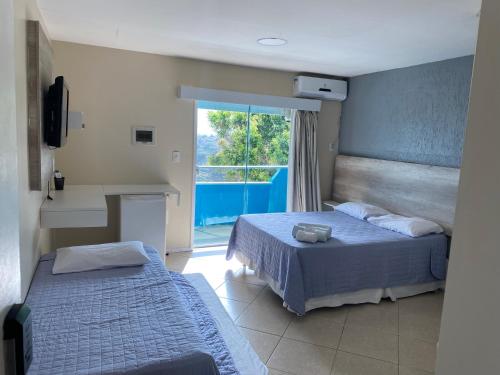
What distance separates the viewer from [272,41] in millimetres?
3418

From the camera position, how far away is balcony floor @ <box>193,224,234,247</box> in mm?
5075

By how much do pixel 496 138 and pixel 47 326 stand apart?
77.5 inches

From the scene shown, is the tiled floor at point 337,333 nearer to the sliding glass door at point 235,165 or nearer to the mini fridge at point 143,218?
the mini fridge at point 143,218

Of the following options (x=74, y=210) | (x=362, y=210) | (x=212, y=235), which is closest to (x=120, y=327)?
(x=74, y=210)

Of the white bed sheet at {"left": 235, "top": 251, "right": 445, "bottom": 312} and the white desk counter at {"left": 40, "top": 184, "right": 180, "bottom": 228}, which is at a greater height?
the white desk counter at {"left": 40, "top": 184, "right": 180, "bottom": 228}

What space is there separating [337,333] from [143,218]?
2.14m

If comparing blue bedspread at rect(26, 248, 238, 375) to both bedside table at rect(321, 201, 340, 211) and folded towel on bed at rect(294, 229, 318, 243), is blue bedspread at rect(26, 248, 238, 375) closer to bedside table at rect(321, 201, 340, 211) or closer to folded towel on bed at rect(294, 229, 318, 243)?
folded towel on bed at rect(294, 229, 318, 243)

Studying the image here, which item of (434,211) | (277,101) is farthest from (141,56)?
(434,211)

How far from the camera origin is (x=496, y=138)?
Answer: 0.75 metres

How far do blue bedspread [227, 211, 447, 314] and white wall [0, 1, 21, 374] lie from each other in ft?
8.36

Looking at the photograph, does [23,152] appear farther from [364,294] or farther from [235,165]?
[235,165]

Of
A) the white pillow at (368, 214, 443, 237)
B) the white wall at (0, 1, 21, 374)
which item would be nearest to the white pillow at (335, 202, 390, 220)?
the white pillow at (368, 214, 443, 237)

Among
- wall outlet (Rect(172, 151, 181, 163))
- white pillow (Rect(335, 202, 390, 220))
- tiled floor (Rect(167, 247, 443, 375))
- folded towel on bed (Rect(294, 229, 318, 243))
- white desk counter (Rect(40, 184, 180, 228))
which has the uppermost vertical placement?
wall outlet (Rect(172, 151, 181, 163))

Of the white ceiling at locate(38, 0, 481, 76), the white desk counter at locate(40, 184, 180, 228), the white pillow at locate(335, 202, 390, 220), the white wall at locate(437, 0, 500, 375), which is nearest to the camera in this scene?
the white wall at locate(437, 0, 500, 375)
